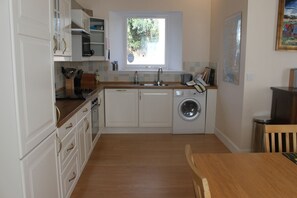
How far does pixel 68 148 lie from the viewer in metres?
2.35

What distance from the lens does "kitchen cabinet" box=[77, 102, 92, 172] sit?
2.85 meters

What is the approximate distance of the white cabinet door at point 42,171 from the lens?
1442 mm

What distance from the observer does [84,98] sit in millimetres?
3072

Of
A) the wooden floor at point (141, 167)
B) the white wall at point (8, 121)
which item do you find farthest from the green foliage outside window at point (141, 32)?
the white wall at point (8, 121)

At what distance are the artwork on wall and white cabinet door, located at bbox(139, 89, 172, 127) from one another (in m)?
1.05

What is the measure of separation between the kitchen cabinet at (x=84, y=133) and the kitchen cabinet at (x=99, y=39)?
1.56 m

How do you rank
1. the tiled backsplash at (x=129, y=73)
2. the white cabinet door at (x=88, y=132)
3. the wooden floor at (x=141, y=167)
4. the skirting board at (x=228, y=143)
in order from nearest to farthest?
the wooden floor at (x=141, y=167) → the white cabinet door at (x=88, y=132) → the skirting board at (x=228, y=143) → the tiled backsplash at (x=129, y=73)

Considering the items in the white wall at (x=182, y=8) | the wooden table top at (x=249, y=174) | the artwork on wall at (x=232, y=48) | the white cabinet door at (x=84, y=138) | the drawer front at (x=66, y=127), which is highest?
the white wall at (x=182, y=8)

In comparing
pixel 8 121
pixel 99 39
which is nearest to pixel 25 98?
pixel 8 121

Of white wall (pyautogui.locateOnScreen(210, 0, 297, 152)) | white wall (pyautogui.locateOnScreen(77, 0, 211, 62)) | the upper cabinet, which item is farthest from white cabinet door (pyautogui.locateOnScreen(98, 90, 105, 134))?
white wall (pyautogui.locateOnScreen(210, 0, 297, 152))

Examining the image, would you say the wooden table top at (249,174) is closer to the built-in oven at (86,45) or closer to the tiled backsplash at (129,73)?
the built-in oven at (86,45)

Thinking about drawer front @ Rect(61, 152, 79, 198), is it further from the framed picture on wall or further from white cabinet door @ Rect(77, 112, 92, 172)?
the framed picture on wall

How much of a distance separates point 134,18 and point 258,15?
2.57m

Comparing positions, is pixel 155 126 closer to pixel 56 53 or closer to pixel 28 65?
pixel 56 53
